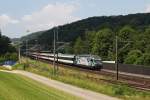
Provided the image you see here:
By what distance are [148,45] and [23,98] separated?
267 ft

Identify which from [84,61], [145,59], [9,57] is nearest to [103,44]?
[9,57]

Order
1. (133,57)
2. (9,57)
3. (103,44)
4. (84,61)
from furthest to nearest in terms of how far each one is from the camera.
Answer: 1. (9,57)
2. (103,44)
3. (133,57)
4. (84,61)

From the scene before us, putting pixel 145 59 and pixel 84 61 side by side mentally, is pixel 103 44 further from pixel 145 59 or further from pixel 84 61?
pixel 84 61

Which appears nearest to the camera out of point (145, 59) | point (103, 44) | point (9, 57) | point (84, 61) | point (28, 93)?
point (28, 93)

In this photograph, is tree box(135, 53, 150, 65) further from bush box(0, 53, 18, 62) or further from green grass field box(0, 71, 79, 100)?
bush box(0, 53, 18, 62)

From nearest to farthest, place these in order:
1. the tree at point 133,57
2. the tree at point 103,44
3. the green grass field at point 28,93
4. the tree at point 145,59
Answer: the green grass field at point 28,93 < the tree at point 145,59 < the tree at point 133,57 < the tree at point 103,44

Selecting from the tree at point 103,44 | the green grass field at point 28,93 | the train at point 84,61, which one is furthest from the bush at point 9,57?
the green grass field at point 28,93

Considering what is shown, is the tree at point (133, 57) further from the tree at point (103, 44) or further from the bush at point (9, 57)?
the bush at point (9, 57)

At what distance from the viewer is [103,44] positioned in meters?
136

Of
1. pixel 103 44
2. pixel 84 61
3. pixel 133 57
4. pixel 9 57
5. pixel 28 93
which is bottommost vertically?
pixel 28 93

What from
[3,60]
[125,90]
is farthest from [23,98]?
[3,60]

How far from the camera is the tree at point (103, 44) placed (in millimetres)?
133038

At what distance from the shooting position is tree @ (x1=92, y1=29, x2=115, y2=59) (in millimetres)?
133038

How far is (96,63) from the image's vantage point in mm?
85312
